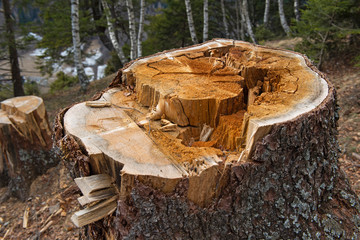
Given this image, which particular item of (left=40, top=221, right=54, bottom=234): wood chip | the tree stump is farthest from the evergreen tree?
(left=40, top=221, right=54, bottom=234): wood chip

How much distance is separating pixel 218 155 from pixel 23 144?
339 cm

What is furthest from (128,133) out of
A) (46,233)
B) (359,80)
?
(359,80)

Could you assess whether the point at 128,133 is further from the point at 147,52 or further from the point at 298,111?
the point at 147,52

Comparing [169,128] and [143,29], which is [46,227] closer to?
[169,128]

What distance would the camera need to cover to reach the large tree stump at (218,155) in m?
1.47

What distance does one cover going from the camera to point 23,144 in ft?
12.4

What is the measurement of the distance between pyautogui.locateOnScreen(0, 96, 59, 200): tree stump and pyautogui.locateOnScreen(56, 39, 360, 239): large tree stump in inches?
88.1

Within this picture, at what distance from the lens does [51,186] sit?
3.89 meters

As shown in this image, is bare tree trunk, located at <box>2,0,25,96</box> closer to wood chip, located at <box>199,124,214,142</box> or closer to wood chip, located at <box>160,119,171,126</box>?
wood chip, located at <box>160,119,171,126</box>

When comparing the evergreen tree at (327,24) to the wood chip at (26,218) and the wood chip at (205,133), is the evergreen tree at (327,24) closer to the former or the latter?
the wood chip at (205,133)

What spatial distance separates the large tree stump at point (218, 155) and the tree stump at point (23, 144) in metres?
2.24

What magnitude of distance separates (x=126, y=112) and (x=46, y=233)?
209 centimetres

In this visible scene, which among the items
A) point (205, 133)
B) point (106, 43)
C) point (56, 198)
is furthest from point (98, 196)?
point (106, 43)

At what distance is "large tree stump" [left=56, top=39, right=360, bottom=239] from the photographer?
4.81 ft
